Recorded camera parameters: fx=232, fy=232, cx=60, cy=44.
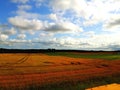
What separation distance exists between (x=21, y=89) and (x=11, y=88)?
855mm

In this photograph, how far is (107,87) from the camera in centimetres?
765

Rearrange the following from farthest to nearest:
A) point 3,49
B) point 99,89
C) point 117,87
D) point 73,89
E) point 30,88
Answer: point 3,49 < point 30,88 < point 73,89 < point 117,87 < point 99,89

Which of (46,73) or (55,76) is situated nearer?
(55,76)

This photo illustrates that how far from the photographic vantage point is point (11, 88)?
1730 centimetres

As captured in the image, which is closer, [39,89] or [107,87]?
[107,87]

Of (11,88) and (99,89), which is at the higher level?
(99,89)

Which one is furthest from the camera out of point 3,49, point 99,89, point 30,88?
point 3,49

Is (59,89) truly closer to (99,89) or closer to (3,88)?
(3,88)

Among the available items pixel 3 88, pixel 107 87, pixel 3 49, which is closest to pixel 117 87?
pixel 107 87

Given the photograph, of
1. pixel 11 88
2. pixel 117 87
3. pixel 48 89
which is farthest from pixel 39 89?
pixel 117 87

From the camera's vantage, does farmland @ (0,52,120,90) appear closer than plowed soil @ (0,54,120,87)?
Yes

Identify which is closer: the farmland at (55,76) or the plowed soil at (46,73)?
the farmland at (55,76)

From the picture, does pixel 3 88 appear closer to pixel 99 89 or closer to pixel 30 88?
pixel 30 88

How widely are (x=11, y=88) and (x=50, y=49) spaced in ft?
359
